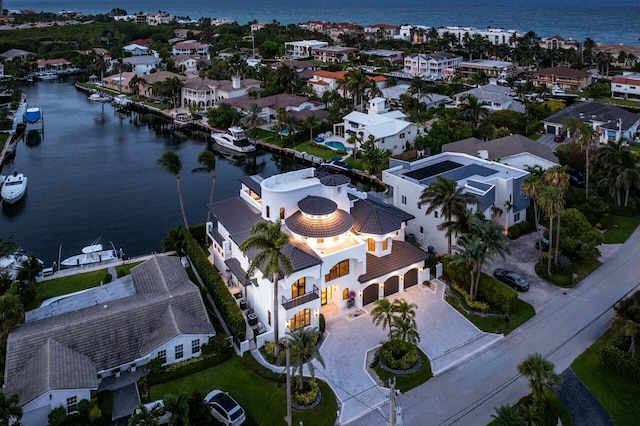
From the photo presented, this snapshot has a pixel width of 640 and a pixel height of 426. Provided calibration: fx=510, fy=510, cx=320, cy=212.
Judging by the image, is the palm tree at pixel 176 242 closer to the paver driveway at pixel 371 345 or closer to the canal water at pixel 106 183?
the canal water at pixel 106 183

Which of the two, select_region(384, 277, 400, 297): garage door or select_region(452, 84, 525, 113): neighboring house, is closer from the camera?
select_region(384, 277, 400, 297): garage door

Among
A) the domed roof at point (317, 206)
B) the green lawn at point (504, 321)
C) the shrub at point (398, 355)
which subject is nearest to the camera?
the shrub at point (398, 355)

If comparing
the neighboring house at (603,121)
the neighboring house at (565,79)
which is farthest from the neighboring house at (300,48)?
the neighboring house at (603,121)

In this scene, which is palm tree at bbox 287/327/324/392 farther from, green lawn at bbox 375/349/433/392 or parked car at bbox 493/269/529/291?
parked car at bbox 493/269/529/291

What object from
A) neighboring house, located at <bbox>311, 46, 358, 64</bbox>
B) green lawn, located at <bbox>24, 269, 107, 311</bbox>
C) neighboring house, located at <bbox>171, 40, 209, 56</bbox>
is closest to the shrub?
green lawn, located at <bbox>24, 269, 107, 311</bbox>

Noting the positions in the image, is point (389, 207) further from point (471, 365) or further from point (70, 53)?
point (70, 53)

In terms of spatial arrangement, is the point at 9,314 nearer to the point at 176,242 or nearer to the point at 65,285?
the point at 65,285
